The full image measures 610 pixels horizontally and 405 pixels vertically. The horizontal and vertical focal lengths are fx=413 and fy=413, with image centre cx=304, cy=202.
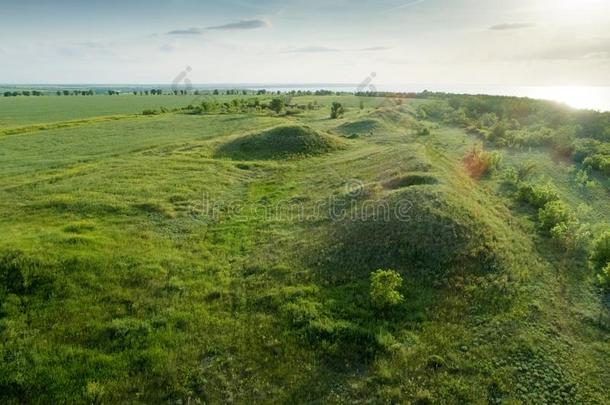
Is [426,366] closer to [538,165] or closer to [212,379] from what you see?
[212,379]

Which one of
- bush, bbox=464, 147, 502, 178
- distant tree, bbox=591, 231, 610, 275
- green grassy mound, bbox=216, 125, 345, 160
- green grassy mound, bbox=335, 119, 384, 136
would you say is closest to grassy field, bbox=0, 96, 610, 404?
distant tree, bbox=591, 231, 610, 275

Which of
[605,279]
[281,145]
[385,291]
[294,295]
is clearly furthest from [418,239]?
[281,145]

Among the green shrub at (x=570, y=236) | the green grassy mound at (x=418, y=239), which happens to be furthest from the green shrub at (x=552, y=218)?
the green grassy mound at (x=418, y=239)

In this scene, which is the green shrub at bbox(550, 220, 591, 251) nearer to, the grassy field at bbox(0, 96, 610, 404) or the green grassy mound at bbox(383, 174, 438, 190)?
the grassy field at bbox(0, 96, 610, 404)

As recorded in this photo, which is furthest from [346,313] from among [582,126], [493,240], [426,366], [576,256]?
[582,126]

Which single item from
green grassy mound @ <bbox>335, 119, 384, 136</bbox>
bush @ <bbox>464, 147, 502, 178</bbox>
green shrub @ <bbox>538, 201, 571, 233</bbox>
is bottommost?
green shrub @ <bbox>538, 201, 571, 233</bbox>
